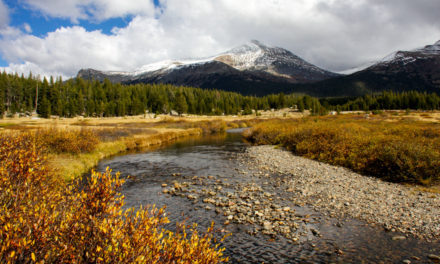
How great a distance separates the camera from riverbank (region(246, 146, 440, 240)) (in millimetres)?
12023

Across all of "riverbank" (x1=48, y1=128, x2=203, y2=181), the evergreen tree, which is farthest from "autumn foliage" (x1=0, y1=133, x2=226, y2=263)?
the evergreen tree

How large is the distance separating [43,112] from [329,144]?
11416cm

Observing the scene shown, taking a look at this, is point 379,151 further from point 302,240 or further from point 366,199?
point 302,240

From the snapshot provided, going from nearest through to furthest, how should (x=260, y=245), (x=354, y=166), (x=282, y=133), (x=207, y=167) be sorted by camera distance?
1. (x=260, y=245)
2. (x=354, y=166)
3. (x=207, y=167)
4. (x=282, y=133)

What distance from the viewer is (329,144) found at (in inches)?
1113

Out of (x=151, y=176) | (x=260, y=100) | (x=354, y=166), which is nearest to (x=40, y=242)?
(x=151, y=176)

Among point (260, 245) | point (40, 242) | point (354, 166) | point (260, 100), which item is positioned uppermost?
point (260, 100)

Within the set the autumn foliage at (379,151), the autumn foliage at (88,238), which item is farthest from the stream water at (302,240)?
the autumn foliage at (379,151)

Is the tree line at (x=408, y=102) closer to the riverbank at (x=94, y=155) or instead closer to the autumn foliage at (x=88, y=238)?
the riverbank at (x=94, y=155)

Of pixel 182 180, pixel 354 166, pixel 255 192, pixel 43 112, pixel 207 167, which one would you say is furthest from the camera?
pixel 43 112

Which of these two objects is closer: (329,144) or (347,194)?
(347,194)

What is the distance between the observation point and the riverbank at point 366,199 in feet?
39.4

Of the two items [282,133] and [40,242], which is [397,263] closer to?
[40,242]

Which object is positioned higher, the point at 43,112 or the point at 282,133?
the point at 43,112
